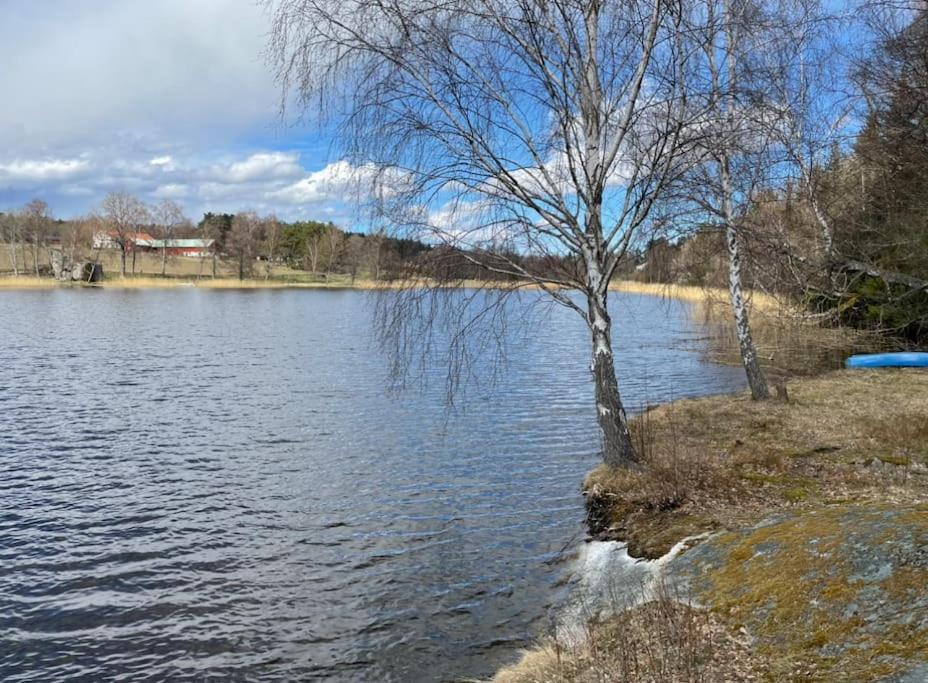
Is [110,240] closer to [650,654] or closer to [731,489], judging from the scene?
[731,489]

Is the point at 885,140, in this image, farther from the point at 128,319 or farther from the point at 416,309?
the point at 128,319

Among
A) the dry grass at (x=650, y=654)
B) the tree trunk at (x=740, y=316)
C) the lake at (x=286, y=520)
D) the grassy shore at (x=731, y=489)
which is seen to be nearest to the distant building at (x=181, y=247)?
the lake at (x=286, y=520)

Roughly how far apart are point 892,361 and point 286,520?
21.9 m

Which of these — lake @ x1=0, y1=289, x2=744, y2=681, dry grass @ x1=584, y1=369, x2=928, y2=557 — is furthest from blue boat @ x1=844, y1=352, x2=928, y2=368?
dry grass @ x1=584, y1=369, x2=928, y2=557

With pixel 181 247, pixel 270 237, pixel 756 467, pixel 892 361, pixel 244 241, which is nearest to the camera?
pixel 756 467

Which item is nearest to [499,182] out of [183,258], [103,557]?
[103,557]

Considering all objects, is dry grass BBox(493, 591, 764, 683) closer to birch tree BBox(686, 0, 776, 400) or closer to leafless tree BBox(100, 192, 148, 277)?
birch tree BBox(686, 0, 776, 400)

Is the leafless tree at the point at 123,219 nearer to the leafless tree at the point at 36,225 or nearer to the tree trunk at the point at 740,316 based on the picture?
the leafless tree at the point at 36,225

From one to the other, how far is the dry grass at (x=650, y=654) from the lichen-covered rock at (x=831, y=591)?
8.4 inches

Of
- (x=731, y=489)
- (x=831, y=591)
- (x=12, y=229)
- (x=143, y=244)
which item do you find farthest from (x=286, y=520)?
(x=143, y=244)

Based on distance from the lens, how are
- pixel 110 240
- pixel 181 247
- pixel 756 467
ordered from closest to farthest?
1. pixel 756 467
2. pixel 110 240
3. pixel 181 247

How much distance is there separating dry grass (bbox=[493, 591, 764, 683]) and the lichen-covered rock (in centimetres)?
21

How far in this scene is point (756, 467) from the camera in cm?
1081

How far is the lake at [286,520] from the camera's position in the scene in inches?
296
